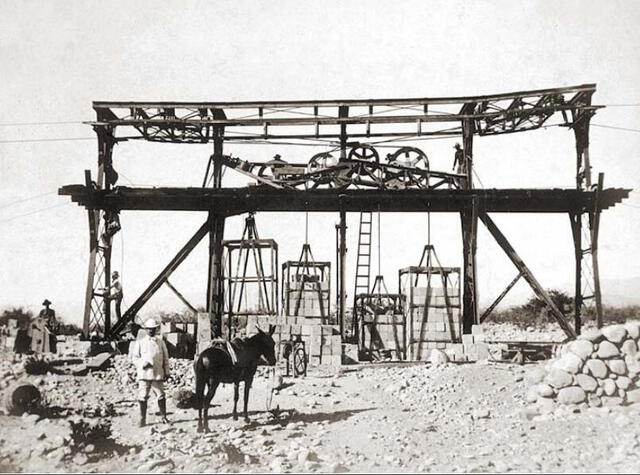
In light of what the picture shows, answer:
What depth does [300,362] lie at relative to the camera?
13867mm

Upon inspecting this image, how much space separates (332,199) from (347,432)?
8793mm

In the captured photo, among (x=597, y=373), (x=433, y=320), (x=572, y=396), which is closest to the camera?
(x=572, y=396)

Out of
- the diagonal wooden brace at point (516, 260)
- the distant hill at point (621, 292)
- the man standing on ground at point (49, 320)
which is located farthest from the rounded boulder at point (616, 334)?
the distant hill at point (621, 292)

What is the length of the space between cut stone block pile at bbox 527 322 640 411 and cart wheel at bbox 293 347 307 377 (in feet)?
18.3

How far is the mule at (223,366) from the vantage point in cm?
836

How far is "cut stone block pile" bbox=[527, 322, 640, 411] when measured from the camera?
8.94 metres

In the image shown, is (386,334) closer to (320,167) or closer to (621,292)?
(320,167)

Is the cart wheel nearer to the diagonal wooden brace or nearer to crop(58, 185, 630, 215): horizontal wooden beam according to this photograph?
crop(58, 185, 630, 215): horizontal wooden beam

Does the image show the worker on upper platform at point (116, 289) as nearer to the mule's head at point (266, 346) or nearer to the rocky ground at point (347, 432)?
the rocky ground at point (347, 432)

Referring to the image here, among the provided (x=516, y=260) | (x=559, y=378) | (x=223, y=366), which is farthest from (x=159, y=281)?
(x=559, y=378)

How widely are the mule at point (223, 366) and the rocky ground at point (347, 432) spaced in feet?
1.33

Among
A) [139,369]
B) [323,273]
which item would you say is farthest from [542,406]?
[323,273]

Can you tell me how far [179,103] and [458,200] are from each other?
8.26m

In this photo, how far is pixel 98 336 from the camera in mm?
15234
